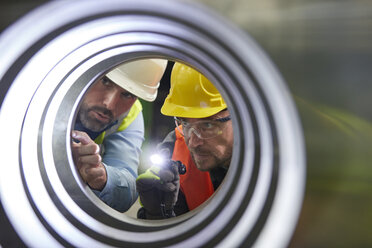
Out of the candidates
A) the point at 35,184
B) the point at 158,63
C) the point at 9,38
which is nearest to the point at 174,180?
the point at 158,63

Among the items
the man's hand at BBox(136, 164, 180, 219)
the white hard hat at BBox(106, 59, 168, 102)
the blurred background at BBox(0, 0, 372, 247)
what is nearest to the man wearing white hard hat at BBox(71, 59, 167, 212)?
the white hard hat at BBox(106, 59, 168, 102)

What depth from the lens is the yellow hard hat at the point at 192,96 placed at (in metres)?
1.72

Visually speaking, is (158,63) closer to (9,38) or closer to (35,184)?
(35,184)

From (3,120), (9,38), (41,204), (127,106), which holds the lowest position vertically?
(41,204)

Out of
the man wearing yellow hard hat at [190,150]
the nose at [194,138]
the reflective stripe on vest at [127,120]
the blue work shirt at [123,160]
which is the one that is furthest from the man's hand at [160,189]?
the reflective stripe on vest at [127,120]

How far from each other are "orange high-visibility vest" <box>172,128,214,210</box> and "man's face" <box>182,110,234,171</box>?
0.13m

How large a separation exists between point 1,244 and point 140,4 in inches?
23.5

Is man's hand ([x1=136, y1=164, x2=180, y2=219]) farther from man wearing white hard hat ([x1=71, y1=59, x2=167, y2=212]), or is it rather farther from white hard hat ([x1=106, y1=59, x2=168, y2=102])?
white hard hat ([x1=106, y1=59, x2=168, y2=102])

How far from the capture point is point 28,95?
0.89 metres

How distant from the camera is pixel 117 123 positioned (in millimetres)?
2229

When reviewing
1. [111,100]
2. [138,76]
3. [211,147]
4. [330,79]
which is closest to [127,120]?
[111,100]

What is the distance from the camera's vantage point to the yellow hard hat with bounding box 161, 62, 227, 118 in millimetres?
1716

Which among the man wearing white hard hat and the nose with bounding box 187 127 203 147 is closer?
the nose with bounding box 187 127 203 147

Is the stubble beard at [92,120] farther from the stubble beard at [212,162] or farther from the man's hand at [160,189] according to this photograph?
the stubble beard at [212,162]
